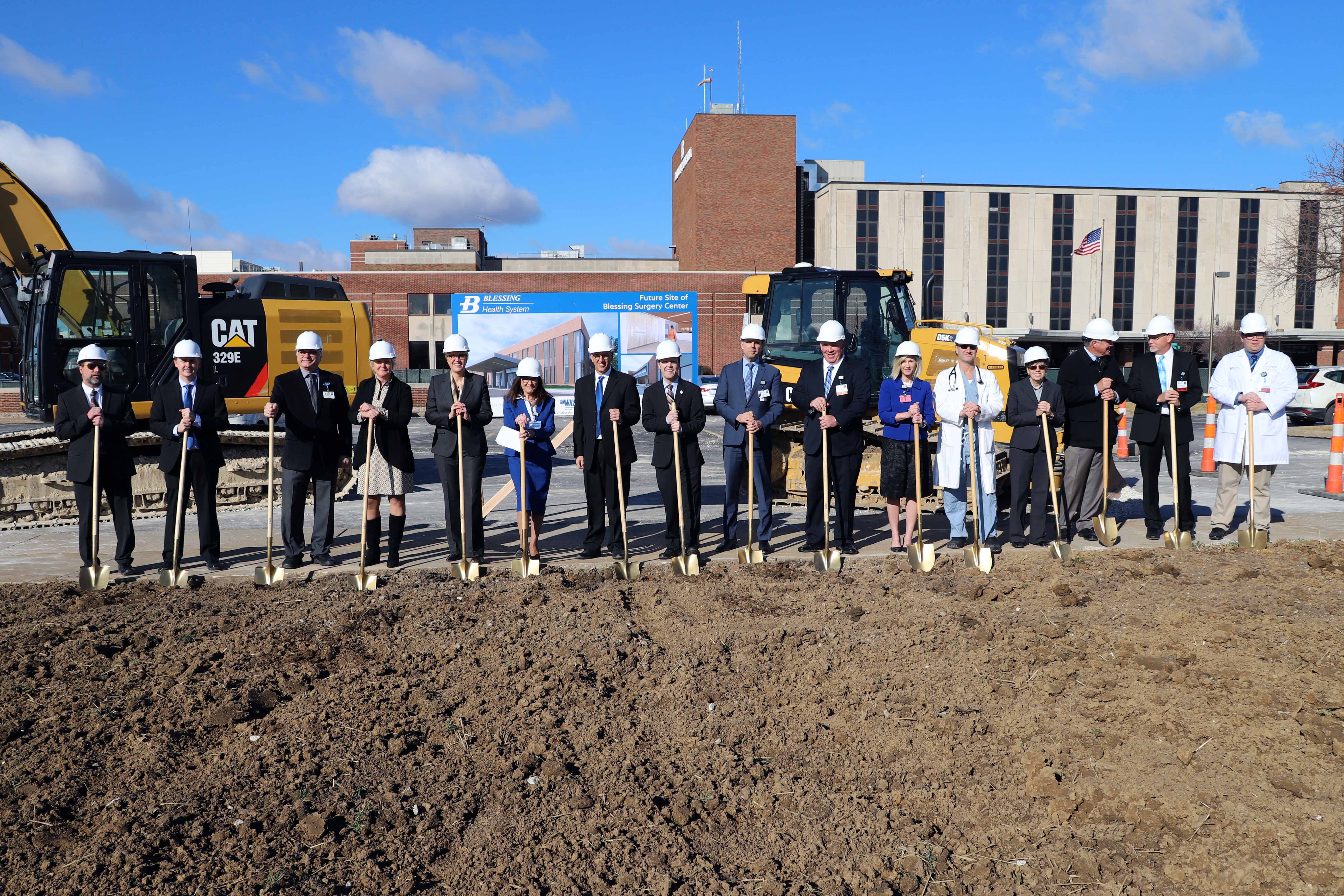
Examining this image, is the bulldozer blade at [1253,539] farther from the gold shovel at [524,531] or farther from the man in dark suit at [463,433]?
the man in dark suit at [463,433]

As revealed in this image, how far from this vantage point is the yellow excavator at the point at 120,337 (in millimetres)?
10773

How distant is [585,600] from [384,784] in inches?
105

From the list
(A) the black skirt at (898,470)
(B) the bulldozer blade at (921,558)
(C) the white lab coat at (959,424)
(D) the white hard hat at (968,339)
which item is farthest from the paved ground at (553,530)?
(D) the white hard hat at (968,339)

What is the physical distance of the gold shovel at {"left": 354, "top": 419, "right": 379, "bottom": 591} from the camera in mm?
7133

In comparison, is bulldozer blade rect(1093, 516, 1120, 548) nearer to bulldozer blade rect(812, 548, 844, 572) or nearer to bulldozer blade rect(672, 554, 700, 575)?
bulldozer blade rect(812, 548, 844, 572)

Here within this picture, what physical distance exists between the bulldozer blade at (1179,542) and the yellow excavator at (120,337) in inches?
389

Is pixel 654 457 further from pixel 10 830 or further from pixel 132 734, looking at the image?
pixel 10 830

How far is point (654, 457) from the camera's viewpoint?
8.36 metres

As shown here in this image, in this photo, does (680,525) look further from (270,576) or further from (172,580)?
(172,580)

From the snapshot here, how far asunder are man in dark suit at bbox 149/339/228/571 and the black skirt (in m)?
5.71

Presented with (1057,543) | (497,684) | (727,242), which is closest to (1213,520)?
(1057,543)

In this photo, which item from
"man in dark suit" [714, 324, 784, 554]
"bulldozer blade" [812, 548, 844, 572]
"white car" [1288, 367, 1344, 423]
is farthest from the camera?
"white car" [1288, 367, 1344, 423]

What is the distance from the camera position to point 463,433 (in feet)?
26.1

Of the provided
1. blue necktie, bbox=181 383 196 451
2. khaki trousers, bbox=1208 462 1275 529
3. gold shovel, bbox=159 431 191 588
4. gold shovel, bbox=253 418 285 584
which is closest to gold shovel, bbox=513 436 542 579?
gold shovel, bbox=253 418 285 584
